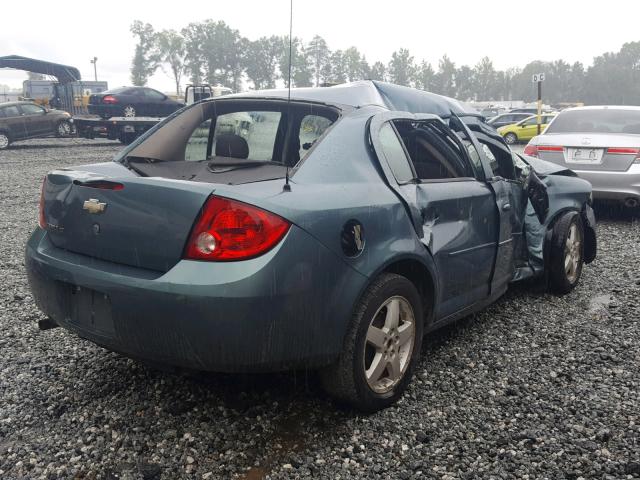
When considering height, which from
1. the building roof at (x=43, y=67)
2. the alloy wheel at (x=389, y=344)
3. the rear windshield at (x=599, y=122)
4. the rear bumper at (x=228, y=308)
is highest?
the building roof at (x=43, y=67)

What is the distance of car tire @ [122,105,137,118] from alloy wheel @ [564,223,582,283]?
19.5m

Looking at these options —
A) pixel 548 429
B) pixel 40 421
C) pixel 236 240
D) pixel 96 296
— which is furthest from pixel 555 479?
pixel 40 421

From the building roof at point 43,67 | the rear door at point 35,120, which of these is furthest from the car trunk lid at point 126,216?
the building roof at point 43,67

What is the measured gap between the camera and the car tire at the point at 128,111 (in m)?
21.7

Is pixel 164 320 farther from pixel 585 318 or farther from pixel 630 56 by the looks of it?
pixel 630 56

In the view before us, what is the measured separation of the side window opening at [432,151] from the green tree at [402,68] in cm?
10756

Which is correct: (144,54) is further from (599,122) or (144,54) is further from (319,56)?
(599,122)

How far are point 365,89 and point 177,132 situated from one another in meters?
1.11

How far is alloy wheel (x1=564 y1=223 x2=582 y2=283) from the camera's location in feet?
15.7

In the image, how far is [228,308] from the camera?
229 cm

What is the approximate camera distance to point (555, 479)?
2.41 metres

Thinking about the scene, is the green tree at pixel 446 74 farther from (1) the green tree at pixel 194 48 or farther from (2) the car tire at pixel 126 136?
(2) the car tire at pixel 126 136

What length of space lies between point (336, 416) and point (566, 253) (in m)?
2.73

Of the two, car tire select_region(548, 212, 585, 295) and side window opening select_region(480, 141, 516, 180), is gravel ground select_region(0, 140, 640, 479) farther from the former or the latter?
side window opening select_region(480, 141, 516, 180)
